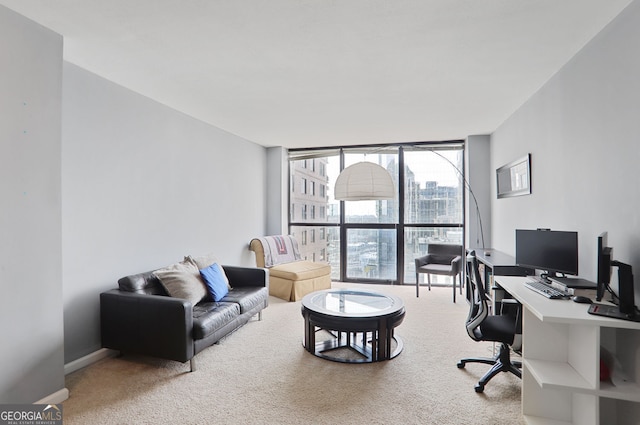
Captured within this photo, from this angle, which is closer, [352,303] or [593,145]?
[593,145]

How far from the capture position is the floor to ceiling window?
18.5 feet

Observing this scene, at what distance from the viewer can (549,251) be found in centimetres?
262

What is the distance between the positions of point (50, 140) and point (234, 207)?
9.56ft

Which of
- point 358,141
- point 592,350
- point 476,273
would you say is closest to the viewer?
point 592,350

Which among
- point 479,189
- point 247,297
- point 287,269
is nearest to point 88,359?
point 247,297

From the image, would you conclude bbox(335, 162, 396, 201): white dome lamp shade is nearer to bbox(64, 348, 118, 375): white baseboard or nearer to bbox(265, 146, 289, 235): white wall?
bbox(265, 146, 289, 235): white wall

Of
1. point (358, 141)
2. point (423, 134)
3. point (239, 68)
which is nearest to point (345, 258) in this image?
point (358, 141)

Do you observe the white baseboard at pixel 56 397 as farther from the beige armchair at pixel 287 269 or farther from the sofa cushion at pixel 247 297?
the beige armchair at pixel 287 269

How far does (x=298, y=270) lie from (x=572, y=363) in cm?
349

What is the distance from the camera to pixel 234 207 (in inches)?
200

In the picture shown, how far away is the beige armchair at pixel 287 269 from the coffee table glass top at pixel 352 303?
3.89 feet

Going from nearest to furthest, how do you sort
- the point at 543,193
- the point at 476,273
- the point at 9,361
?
the point at 9,361, the point at 476,273, the point at 543,193

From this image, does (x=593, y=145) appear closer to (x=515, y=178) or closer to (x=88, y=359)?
(x=515, y=178)

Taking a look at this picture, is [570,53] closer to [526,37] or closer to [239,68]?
[526,37]
